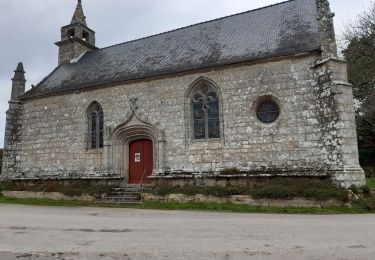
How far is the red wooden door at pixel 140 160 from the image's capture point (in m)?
15.4

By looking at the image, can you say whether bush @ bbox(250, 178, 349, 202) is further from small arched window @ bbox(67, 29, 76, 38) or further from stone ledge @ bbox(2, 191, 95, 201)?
small arched window @ bbox(67, 29, 76, 38)

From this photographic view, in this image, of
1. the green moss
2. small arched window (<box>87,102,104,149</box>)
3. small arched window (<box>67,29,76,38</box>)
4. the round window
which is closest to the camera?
the green moss

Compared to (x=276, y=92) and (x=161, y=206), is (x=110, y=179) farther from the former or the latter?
(x=276, y=92)

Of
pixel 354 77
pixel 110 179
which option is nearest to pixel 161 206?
pixel 110 179

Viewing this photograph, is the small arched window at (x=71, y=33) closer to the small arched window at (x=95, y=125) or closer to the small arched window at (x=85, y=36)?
the small arched window at (x=85, y=36)

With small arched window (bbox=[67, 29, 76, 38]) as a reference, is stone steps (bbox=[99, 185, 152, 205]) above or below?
Result: below

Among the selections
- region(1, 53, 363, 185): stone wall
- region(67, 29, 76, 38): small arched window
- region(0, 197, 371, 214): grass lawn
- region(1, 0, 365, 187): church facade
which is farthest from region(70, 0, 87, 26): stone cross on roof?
region(0, 197, 371, 214): grass lawn

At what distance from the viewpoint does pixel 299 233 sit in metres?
6.54

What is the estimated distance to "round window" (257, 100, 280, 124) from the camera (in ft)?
42.4

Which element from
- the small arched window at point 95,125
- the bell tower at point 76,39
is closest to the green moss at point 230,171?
the small arched window at point 95,125

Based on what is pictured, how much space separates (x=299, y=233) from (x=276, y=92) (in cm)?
722

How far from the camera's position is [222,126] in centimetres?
1355

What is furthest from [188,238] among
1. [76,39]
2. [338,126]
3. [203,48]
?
[76,39]

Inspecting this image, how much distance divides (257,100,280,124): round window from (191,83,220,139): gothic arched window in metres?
1.70
